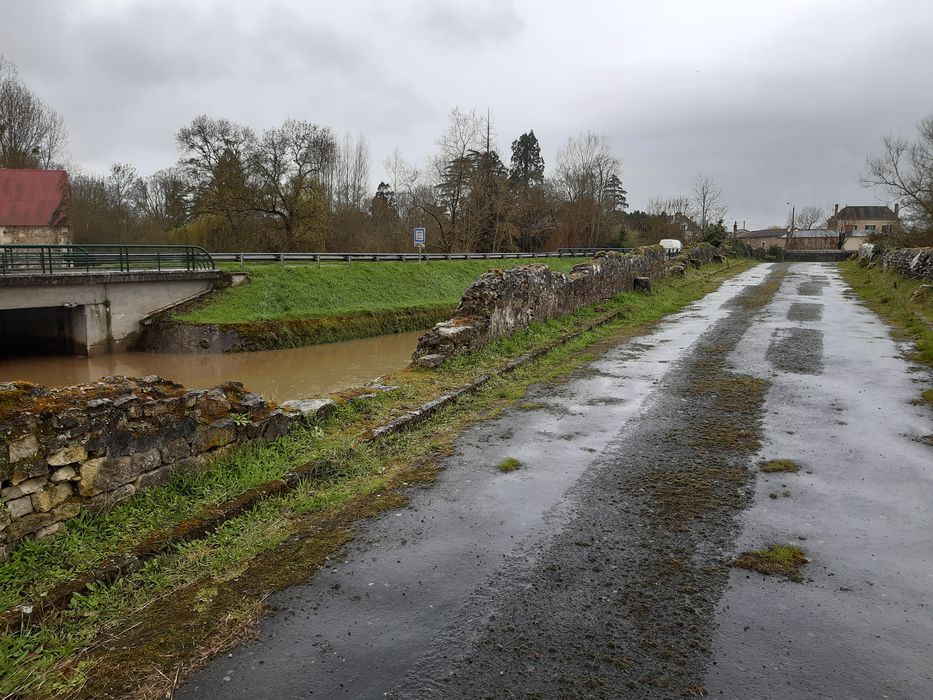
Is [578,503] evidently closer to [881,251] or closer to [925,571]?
[925,571]

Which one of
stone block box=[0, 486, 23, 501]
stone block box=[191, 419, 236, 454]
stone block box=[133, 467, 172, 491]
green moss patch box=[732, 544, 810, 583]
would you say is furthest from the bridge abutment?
green moss patch box=[732, 544, 810, 583]

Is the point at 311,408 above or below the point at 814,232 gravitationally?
below

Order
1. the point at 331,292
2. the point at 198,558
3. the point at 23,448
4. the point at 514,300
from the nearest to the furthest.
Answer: the point at 23,448 < the point at 198,558 < the point at 514,300 < the point at 331,292

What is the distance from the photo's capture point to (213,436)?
5.84 metres

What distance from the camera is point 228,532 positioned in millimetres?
4781

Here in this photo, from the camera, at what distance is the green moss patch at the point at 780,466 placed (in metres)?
6.02

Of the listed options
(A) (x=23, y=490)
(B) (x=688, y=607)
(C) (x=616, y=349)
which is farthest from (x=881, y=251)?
(A) (x=23, y=490)

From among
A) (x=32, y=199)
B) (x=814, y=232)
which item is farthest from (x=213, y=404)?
(x=814, y=232)

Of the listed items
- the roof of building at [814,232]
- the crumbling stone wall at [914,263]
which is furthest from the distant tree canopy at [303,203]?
the roof of building at [814,232]

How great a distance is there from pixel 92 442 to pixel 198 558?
1.29 m

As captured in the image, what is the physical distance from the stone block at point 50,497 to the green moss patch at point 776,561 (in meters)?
4.88

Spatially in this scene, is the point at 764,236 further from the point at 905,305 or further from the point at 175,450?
the point at 175,450

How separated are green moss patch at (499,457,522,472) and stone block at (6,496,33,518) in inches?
153

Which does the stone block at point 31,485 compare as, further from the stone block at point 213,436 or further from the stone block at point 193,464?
the stone block at point 213,436
